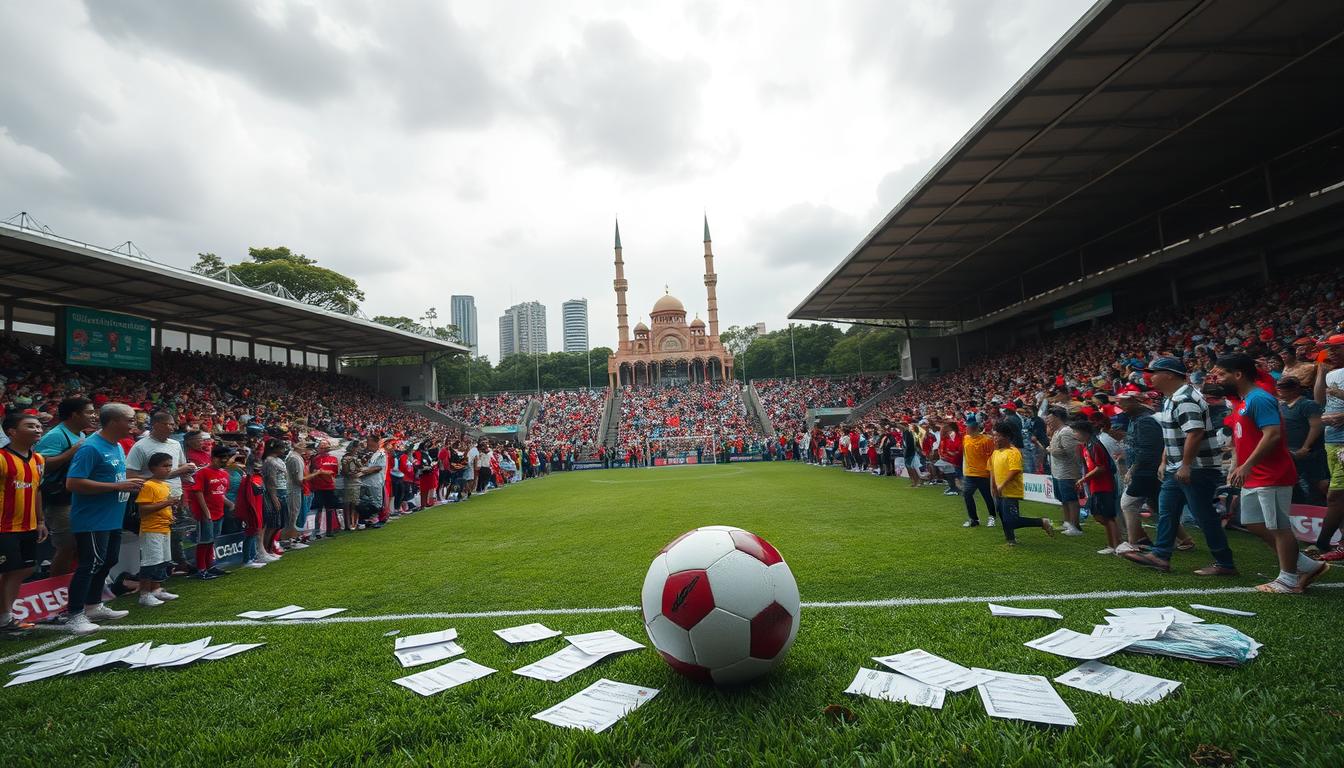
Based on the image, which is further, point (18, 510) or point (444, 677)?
point (18, 510)

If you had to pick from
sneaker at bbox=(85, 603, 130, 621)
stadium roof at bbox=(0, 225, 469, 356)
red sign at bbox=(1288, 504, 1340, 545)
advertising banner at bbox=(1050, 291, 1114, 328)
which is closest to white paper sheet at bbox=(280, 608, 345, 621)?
sneaker at bbox=(85, 603, 130, 621)

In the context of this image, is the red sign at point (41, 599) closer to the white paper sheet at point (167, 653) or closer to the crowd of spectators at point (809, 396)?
the white paper sheet at point (167, 653)

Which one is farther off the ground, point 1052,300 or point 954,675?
point 1052,300

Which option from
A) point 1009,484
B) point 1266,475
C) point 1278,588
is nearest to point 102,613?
point 1009,484

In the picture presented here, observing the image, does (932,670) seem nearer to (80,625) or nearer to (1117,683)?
(1117,683)

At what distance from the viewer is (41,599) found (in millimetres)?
5449

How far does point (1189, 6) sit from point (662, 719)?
51.0 feet

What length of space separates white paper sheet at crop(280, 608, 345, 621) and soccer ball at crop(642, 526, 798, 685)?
326 cm

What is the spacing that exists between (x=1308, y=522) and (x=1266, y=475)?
268 centimetres

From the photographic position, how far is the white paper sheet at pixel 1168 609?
12.0 feet

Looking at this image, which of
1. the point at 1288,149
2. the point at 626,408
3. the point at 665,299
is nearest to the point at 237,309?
the point at 626,408

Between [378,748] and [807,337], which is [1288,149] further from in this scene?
[807,337]

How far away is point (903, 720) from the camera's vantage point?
2607mm

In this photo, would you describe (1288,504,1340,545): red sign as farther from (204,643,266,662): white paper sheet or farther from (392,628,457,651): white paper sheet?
(204,643,266,662): white paper sheet
